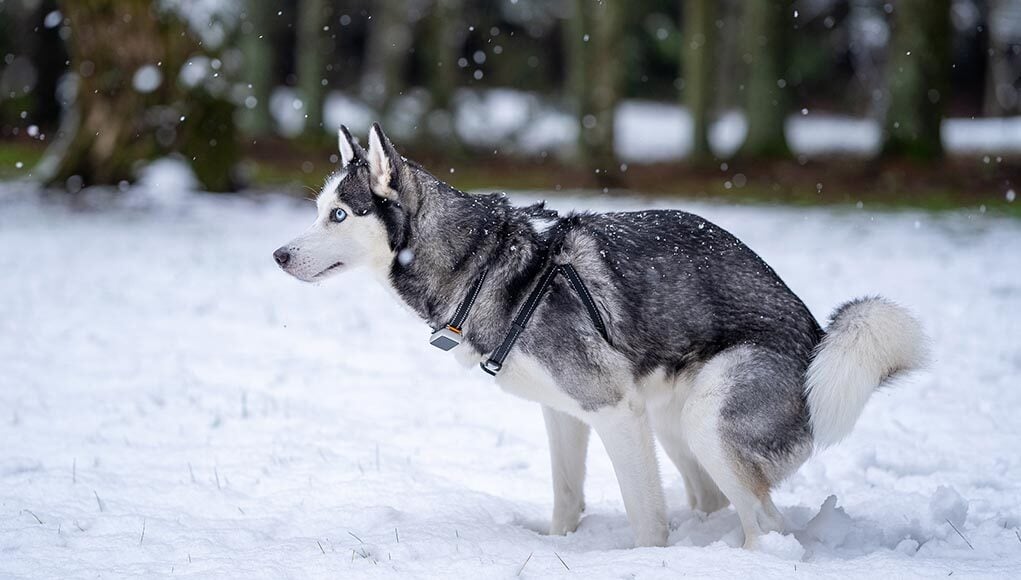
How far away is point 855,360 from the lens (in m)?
4.18

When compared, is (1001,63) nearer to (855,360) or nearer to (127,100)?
(127,100)

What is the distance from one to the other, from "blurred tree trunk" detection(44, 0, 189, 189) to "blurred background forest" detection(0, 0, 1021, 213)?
Result: 3 cm

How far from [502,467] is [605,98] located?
1386cm

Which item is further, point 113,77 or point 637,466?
point 113,77

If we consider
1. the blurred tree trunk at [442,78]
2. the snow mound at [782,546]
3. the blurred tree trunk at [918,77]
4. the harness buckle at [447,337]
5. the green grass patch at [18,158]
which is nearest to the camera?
the snow mound at [782,546]

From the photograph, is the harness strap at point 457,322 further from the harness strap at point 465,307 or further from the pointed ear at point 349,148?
the pointed ear at point 349,148

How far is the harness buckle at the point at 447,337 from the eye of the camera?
4.30m

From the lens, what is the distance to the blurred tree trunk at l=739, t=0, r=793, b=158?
67.3ft

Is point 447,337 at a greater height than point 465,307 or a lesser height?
lesser

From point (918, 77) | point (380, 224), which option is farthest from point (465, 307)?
point (918, 77)

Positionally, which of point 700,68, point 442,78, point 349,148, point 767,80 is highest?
point 349,148

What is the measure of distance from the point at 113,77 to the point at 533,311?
1265 centimetres

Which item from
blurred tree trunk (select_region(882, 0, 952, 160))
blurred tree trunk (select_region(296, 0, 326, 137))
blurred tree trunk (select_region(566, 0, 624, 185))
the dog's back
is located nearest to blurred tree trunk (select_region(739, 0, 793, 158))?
blurred tree trunk (select_region(882, 0, 952, 160))

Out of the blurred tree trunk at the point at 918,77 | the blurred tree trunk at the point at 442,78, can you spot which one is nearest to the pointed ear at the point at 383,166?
the blurred tree trunk at the point at 918,77
